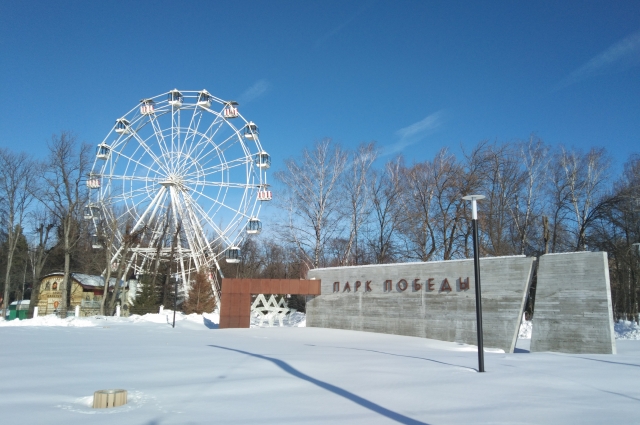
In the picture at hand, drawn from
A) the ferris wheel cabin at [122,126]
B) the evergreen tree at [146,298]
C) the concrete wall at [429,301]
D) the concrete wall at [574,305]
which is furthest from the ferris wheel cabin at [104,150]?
the concrete wall at [574,305]

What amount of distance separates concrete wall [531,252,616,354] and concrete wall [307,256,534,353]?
3.48ft

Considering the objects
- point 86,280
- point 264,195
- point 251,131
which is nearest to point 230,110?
point 251,131

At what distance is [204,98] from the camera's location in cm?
3675

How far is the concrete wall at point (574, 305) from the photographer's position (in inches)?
593

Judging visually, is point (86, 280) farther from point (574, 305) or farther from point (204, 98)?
point (574, 305)

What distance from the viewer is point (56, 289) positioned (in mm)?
42219

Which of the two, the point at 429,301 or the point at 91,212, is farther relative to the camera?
the point at 91,212

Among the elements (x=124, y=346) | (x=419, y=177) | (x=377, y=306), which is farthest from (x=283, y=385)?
(x=419, y=177)

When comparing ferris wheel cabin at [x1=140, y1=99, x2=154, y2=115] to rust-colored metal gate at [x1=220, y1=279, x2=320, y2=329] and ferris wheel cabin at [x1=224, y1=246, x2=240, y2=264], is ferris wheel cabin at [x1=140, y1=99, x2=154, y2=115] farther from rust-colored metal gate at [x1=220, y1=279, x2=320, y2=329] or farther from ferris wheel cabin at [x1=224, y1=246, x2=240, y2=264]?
rust-colored metal gate at [x1=220, y1=279, x2=320, y2=329]

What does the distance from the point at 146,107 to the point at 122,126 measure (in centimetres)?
255

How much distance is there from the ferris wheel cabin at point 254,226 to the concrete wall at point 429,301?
10.1 m

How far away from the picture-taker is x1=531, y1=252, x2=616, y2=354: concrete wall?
15055 millimetres

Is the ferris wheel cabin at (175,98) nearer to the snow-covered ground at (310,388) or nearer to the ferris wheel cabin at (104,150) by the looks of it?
the ferris wheel cabin at (104,150)

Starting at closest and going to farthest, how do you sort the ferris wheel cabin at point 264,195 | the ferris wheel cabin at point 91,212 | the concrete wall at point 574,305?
the concrete wall at point 574,305 < the ferris wheel cabin at point 91,212 < the ferris wheel cabin at point 264,195
